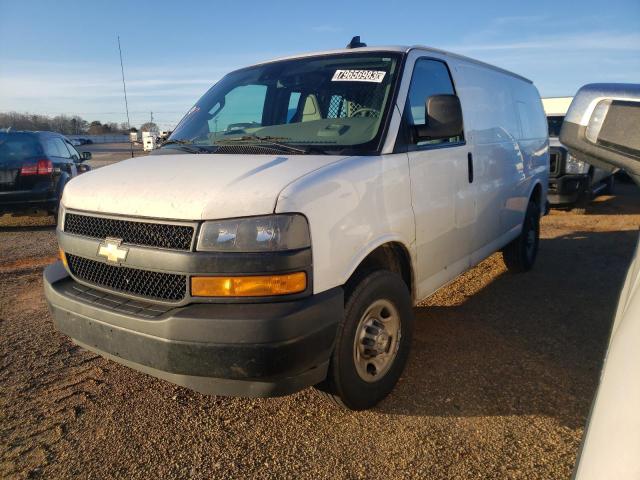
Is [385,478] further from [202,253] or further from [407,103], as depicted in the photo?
[407,103]

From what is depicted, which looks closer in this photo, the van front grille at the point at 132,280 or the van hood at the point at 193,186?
the van hood at the point at 193,186

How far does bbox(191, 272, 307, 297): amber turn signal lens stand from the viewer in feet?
6.84

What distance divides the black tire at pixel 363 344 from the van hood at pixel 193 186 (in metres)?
0.70

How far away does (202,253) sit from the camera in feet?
6.90

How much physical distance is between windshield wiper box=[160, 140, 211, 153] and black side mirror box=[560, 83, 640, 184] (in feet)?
6.85

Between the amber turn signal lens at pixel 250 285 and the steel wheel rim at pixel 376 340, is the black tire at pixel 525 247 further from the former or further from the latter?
the amber turn signal lens at pixel 250 285

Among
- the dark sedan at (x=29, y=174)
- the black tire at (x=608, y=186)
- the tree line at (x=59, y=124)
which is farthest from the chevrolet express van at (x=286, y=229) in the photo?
the tree line at (x=59, y=124)

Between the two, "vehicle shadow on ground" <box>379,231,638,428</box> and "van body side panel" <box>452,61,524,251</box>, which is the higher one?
"van body side panel" <box>452,61,524,251</box>

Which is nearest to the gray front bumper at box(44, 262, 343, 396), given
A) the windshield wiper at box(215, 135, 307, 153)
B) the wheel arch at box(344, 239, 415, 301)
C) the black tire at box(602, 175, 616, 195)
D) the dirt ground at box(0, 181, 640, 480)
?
the wheel arch at box(344, 239, 415, 301)

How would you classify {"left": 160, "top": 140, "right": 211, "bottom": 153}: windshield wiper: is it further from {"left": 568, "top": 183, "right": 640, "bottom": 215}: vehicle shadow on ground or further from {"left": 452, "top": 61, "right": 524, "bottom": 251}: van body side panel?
{"left": 568, "top": 183, "right": 640, "bottom": 215}: vehicle shadow on ground

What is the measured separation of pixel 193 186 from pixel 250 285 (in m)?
0.57

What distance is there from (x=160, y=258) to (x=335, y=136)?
125cm

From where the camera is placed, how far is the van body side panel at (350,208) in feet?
7.16

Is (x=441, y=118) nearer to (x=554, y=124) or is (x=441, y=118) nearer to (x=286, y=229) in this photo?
(x=286, y=229)
